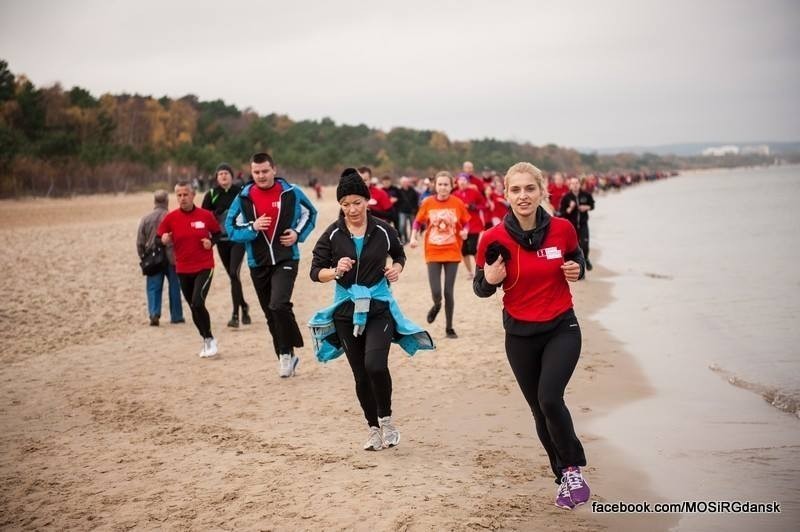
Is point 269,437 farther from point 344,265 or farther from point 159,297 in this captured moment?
point 159,297

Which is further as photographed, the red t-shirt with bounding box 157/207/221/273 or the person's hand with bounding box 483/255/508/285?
the red t-shirt with bounding box 157/207/221/273

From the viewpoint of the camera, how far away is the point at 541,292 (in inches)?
178

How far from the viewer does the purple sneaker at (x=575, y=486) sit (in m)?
4.52

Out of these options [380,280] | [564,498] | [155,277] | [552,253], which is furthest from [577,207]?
[564,498]

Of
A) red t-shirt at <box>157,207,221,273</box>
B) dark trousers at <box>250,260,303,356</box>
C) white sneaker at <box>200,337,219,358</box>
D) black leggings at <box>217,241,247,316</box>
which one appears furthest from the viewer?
black leggings at <box>217,241,247,316</box>

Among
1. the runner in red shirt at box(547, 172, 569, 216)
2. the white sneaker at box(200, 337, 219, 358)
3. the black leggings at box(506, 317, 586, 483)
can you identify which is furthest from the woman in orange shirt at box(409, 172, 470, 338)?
the runner in red shirt at box(547, 172, 569, 216)

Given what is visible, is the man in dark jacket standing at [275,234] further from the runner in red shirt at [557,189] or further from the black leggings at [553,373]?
the runner in red shirt at [557,189]

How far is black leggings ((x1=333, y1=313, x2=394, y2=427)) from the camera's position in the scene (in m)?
5.53

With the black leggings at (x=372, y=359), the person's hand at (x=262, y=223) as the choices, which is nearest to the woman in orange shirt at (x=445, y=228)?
the person's hand at (x=262, y=223)

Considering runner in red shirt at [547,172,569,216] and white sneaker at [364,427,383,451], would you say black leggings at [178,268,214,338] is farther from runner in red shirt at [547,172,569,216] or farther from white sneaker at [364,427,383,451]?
runner in red shirt at [547,172,569,216]

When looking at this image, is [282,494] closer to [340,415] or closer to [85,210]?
[340,415]

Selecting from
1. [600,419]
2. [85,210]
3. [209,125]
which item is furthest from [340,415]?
[209,125]

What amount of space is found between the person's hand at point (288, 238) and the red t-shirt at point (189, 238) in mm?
1561

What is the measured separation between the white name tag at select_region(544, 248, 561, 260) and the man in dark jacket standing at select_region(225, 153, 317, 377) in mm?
3987
